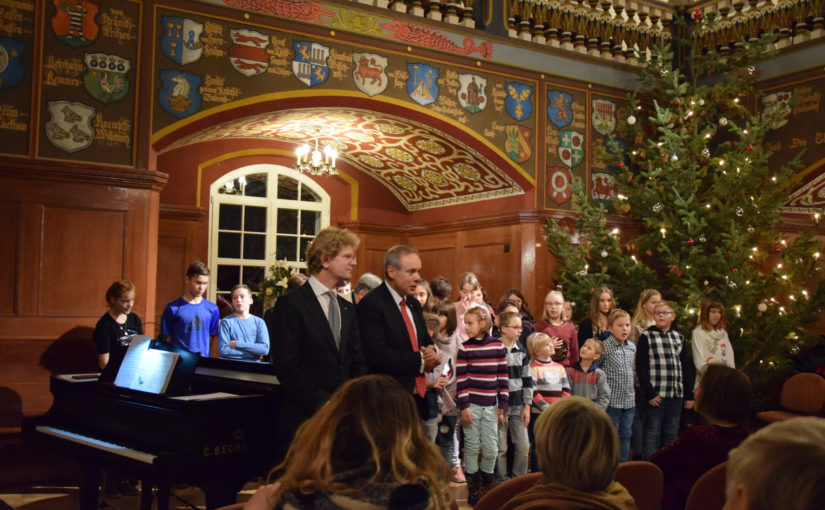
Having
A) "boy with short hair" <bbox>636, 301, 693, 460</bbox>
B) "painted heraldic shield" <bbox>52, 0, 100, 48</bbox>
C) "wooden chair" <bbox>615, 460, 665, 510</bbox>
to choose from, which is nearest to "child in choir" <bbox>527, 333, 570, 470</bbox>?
"boy with short hair" <bbox>636, 301, 693, 460</bbox>

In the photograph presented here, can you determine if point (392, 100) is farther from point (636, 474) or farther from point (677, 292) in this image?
point (636, 474)

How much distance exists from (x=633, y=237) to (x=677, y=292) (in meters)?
1.39

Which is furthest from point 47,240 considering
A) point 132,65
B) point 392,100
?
point 392,100

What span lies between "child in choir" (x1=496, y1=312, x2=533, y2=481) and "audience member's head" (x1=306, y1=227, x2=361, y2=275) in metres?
2.34

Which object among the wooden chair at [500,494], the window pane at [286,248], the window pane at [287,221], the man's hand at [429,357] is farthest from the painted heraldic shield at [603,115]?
the wooden chair at [500,494]

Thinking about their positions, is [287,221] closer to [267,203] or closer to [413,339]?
[267,203]

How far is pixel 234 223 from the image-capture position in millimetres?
10156

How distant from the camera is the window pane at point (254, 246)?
1023cm

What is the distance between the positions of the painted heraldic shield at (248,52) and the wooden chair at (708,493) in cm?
578

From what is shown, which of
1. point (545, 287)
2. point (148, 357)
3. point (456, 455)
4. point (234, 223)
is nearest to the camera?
point (148, 357)

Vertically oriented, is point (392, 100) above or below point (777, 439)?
above

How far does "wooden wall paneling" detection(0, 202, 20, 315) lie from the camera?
19.4 ft

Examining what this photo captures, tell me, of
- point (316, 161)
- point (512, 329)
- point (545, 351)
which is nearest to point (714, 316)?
point (545, 351)

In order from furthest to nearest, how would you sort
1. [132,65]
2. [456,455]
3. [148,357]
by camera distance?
[132,65] → [456,455] → [148,357]
